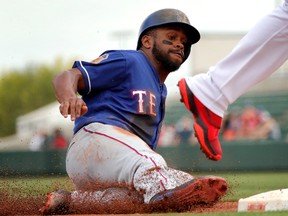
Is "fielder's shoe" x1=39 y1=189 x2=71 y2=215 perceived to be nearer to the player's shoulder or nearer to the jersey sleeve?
the jersey sleeve

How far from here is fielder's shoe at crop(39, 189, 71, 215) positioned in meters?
5.16

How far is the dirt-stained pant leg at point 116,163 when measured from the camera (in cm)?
498

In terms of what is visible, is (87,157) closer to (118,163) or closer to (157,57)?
(118,163)

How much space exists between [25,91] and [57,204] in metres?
56.3

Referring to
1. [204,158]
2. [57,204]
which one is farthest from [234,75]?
[204,158]

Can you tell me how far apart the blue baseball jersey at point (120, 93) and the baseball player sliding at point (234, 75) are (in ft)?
1.01

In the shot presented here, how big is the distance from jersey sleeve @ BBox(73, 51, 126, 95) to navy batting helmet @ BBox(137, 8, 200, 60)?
0.42m

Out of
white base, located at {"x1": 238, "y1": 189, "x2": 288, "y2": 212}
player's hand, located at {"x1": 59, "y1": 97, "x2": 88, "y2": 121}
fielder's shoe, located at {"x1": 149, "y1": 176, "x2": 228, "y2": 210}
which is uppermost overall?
player's hand, located at {"x1": 59, "y1": 97, "x2": 88, "y2": 121}

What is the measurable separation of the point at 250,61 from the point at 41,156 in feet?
38.0

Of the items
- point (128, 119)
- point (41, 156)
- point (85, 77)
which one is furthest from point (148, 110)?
point (41, 156)

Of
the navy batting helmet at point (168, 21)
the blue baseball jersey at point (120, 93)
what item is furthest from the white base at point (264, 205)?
the navy batting helmet at point (168, 21)

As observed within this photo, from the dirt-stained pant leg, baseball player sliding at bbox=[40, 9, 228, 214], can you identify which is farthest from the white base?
the dirt-stained pant leg

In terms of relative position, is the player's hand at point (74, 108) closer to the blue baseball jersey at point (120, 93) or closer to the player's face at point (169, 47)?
the blue baseball jersey at point (120, 93)

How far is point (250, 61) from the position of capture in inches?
200
